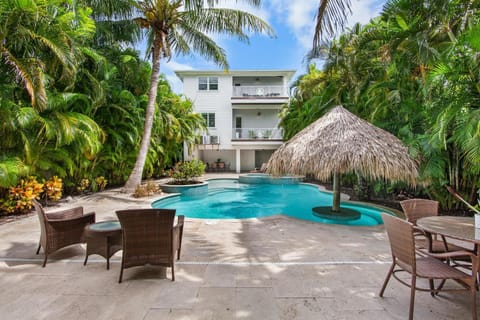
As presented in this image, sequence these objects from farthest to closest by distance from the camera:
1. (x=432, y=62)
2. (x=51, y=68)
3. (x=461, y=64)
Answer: (x=51, y=68) < (x=432, y=62) < (x=461, y=64)

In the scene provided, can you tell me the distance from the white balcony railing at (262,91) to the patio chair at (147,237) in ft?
58.8

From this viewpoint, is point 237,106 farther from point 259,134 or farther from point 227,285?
point 227,285

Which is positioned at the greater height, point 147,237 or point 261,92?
point 261,92

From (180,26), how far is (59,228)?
30.0ft

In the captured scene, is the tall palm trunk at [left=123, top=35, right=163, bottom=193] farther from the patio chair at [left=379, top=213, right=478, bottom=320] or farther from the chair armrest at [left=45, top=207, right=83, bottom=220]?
the patio chair at [left=379, top=213, right=478, bottom=320]

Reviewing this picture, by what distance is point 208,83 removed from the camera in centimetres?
2061

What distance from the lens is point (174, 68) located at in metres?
20.3

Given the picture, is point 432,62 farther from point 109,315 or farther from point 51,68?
point 51,68

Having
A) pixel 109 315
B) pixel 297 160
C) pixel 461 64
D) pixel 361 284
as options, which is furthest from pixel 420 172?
pixel 109 315

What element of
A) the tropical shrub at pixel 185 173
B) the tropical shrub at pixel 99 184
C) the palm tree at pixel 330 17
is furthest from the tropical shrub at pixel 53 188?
the palm tree at pixel 330 17

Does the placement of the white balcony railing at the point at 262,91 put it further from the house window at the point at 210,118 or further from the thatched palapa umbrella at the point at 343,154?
the thatched palapa umbrella at the point at 343,154

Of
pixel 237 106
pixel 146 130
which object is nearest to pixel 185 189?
pixel 146 130

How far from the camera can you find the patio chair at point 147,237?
2984 mm

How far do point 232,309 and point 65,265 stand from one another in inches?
111
